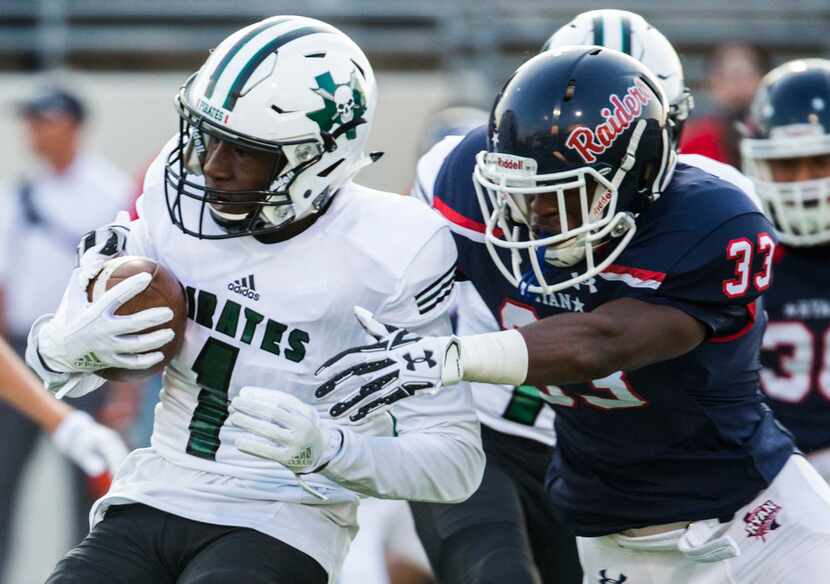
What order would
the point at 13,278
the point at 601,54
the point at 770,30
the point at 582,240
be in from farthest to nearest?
the point at 770,30 → the point at 13,278 → the point at 601,54 → the point at 582,240

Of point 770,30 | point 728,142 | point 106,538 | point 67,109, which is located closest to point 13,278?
point 67,109

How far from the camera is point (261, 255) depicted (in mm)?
2992

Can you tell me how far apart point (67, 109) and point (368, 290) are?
3580 millimetres

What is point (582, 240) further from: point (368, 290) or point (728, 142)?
point (728, 142)

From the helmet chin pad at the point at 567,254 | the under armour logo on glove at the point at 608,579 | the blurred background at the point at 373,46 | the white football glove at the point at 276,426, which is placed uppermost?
the helmet chin pad at the point at 567,254

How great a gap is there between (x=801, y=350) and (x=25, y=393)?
2091 mm

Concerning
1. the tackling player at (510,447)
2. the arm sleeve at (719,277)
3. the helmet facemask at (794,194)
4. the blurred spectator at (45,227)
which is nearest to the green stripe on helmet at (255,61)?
the tackling player at (510,447)

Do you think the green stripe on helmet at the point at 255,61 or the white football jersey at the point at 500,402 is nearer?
the green stripe on helmet at the point at 255,61

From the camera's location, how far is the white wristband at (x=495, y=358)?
2.56 meters

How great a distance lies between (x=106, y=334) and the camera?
2.78 meters

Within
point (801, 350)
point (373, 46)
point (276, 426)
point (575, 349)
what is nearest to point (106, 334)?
point (276, 426)

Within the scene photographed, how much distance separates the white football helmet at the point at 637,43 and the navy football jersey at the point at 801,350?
1.94ft

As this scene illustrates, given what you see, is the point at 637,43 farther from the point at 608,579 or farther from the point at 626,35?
the point at 608,579

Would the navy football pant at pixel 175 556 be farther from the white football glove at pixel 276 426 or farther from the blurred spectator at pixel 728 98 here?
the blurred spectator at pixel 728 98
